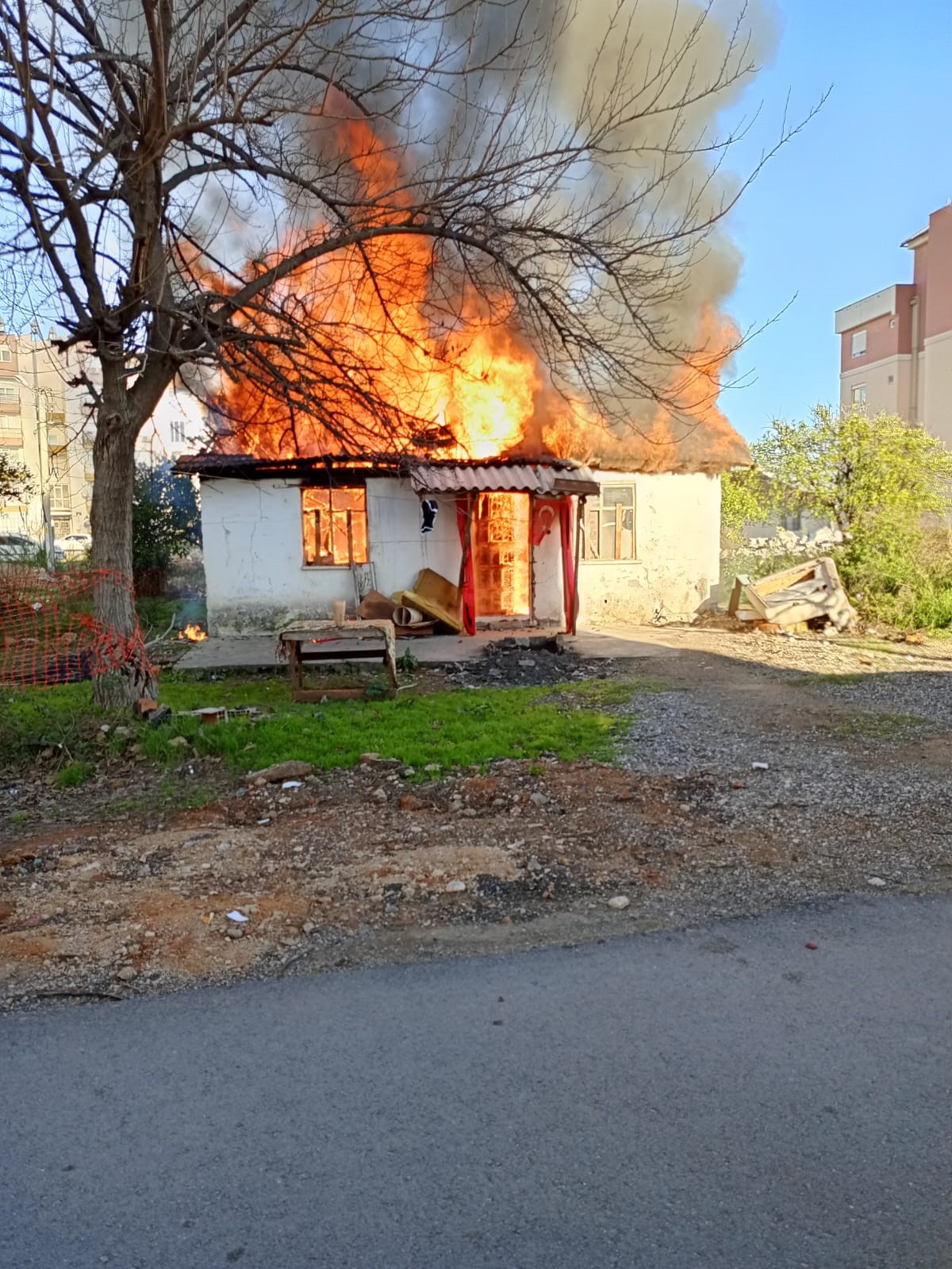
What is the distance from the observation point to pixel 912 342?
35281 mm

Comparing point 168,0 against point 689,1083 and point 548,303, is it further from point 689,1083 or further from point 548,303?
point 689,1083

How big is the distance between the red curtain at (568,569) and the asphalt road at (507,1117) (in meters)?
10.8

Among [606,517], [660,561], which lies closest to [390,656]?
[606,517]

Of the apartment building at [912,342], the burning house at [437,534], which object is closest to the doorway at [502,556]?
the burning house at [437,534]

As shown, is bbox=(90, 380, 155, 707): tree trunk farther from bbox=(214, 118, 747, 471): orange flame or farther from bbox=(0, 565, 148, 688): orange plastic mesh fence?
bbox=(214, 118, 747, 471): orange flame

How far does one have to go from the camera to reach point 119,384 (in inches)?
310

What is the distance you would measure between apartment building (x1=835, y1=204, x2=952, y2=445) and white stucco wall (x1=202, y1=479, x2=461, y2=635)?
2356 cm

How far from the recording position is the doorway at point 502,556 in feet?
51.4

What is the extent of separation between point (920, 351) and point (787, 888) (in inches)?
1410

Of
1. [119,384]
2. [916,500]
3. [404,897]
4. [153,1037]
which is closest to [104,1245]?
[153,1037]

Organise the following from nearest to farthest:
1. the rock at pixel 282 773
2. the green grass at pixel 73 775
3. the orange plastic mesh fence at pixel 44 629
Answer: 1. the rock at pixel 282 773
2. the green grass at pixel 73 775
3. the orange plastic mesh fence at pixel 44 629

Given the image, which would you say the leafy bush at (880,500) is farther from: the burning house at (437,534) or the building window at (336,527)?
the building window at (336,527)

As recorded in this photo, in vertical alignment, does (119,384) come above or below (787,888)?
above

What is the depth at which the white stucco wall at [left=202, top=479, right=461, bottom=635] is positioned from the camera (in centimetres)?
1468
